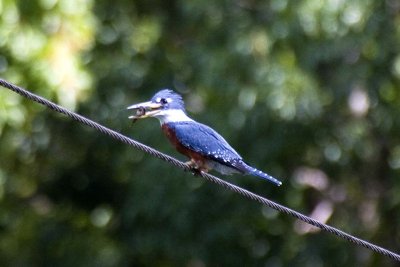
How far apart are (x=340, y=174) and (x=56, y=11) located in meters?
3.25

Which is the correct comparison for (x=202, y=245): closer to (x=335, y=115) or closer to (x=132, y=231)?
(x=132, y=231)

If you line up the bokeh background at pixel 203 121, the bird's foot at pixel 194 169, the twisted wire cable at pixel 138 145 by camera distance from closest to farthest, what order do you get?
the twisted wire cable at pixel 138 145 < the bird's foot at pixel 194 169 < the bokeh background at pixel 203 121

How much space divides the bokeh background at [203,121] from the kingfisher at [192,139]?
3688 millimetres

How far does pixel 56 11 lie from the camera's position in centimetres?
1239

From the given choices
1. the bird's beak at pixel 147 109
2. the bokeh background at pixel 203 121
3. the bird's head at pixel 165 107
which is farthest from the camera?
the bokeh background at pixel 203 121

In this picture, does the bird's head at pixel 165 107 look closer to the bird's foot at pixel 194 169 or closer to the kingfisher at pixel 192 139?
the kingfisher at pixel 192 139

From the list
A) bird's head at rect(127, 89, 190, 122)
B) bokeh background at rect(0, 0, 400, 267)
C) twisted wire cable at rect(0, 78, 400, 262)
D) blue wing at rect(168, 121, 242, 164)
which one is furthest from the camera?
bokeh background at rect(0, 0, 400, 267)

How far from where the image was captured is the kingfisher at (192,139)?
27.2ft

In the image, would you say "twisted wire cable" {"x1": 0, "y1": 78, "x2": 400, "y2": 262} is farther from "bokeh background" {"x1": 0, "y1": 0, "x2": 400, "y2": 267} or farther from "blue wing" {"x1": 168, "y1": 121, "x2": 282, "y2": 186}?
"bokeh background" {"x1": 0, "y1": 0, "x2": 400, "y2": 267}

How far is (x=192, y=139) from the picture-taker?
8.40 m

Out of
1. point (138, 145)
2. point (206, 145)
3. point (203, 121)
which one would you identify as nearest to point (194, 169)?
point (206, 145)

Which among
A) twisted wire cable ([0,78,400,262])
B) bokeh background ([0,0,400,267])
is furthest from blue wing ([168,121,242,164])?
bokeh background ([0,0,400,267])

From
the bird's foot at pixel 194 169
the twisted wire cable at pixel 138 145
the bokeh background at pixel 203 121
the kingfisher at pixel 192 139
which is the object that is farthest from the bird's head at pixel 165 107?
the bokeh background at pixel 203 121

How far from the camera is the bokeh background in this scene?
12.5 meters
